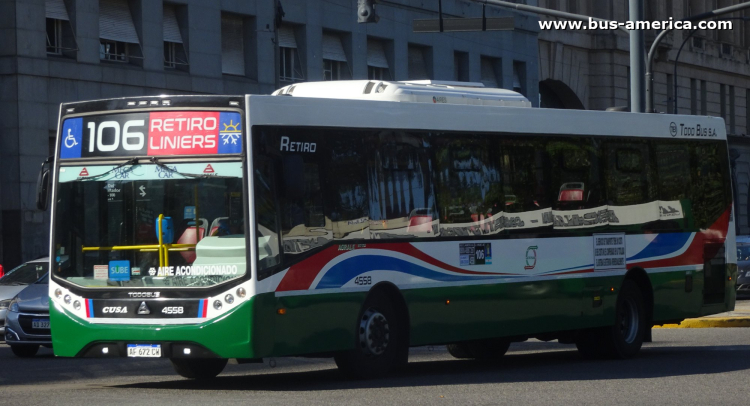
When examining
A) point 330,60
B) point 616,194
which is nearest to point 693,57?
point 330,60

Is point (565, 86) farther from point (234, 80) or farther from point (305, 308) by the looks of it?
point (305, 308)

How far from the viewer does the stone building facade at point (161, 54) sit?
2872 centimetres

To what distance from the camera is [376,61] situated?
39094 mm

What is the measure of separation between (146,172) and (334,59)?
2527cm

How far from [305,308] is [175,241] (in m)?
1.31

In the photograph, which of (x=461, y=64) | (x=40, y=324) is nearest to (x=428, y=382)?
(x=40, y=324)

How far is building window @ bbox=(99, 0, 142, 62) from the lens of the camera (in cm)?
3058

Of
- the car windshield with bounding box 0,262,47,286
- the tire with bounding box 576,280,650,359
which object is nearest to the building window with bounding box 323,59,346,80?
the car windshield with bounding box 0,262,47,286

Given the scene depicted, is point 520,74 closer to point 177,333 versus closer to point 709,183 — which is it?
point 709,183

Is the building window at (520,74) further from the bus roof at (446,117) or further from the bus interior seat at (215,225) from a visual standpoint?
the bus interior seat at (215,225)

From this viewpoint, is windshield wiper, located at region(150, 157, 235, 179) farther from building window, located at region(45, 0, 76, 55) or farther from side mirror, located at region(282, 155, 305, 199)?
building window, located at region(45, 0, 76, 55)

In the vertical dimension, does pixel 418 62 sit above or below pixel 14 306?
above

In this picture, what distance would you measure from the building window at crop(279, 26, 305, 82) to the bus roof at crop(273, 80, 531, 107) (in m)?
20.3

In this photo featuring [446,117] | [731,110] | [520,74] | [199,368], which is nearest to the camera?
[199,368]
